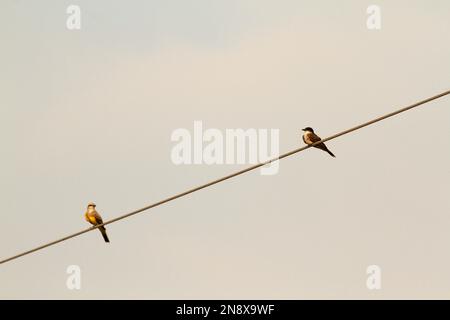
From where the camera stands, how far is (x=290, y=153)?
14477mm

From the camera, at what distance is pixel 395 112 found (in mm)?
13672

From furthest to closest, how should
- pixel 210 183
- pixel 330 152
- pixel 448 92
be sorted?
pixel 330 152 < pixel 210 183 < pixel 448 92

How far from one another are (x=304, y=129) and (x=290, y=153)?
920cm

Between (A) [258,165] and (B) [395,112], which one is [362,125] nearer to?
(B) [395,112]

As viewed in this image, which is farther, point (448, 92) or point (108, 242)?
point (108, 242)
